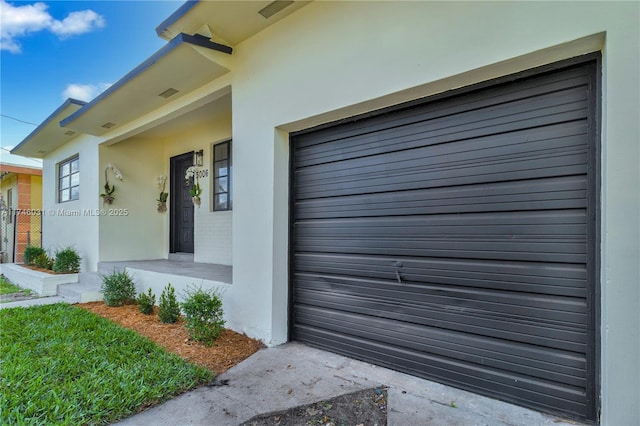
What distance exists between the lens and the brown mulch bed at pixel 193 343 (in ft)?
10.3

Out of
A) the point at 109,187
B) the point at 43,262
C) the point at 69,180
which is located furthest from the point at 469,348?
the point at 69,180

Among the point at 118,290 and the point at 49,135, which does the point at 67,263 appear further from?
the point at 49,135

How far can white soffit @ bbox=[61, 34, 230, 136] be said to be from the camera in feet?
12.2

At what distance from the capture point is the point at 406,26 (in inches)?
102

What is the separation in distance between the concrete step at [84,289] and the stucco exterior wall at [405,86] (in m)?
3.39

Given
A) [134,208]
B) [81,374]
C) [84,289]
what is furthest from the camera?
[134,208]

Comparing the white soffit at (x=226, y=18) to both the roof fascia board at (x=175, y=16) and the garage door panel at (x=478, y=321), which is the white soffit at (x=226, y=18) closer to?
the roof fascia board at (x=175, y=16)

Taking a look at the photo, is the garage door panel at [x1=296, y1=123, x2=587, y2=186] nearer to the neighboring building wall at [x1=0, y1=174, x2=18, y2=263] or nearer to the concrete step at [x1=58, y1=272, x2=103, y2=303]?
the concrete step at [x1=58, y1=272, x2=103, y2=303]

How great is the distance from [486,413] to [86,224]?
8.13 metres

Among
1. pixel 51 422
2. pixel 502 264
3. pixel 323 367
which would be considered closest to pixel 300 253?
pixel 323 367

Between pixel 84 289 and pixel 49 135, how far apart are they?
4.19 m

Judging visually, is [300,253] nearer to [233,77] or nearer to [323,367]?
[323,367]

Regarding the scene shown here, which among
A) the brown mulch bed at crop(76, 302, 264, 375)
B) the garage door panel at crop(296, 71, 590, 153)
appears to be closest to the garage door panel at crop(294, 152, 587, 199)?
the garage door panel at crop(296, 71, 590, 153)

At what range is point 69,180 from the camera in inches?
328
